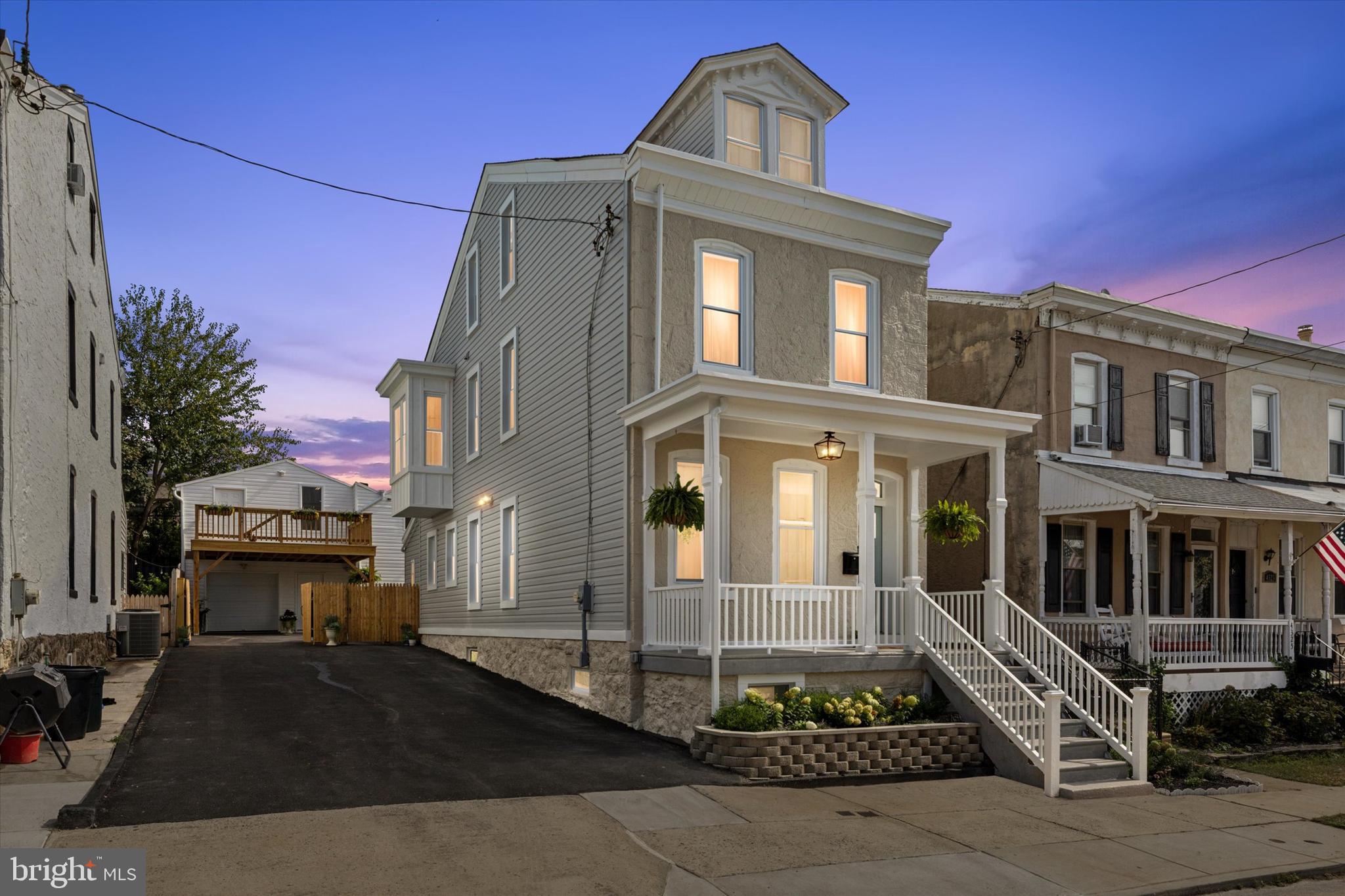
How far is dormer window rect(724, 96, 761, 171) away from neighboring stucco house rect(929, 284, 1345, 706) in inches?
223

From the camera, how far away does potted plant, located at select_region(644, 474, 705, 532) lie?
42.2ft

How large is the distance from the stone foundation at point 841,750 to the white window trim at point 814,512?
10.7 ft

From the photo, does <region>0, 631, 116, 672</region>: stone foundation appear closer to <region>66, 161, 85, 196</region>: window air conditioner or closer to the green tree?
<region>66, 161, 85, 196</region>: window air conditioner


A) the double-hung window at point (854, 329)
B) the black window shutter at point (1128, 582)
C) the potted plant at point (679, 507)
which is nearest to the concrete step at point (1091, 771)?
the potted plant at point (679, 507)

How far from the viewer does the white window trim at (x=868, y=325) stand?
53.0 ft

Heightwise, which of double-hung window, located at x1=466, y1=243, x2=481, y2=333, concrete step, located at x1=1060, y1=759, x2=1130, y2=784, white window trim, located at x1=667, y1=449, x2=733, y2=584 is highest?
double-hung window, located at x1=466, y1=243, x2=481, y2=333

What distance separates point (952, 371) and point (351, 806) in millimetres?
14956

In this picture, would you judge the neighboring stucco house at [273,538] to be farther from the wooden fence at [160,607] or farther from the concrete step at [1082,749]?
the concrete step at [1082,749]

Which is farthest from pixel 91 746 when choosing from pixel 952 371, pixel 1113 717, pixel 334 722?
pixel 952 371

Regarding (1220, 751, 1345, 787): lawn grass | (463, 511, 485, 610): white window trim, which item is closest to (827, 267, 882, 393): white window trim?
(1220, 751, 1345, 787): lawn grass

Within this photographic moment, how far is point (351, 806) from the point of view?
9062mm

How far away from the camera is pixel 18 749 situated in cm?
971

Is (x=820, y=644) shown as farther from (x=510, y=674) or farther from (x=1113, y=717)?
(x=510, y=674)

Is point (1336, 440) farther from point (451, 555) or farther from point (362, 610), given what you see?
point (362, 610)
